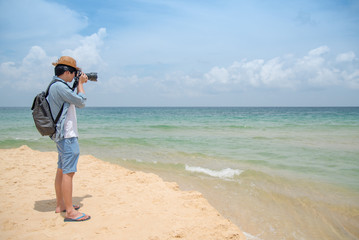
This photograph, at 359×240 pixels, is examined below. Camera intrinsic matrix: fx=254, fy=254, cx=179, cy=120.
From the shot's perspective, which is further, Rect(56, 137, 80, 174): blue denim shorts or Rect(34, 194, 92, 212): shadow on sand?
Rect(34, 194, 92, 212): shadow on sand

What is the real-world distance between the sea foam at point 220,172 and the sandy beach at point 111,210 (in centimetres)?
177

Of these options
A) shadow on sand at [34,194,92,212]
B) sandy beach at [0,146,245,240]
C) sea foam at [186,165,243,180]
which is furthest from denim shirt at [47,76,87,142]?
sea foam at [186,165,243,180]

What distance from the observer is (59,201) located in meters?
3.45

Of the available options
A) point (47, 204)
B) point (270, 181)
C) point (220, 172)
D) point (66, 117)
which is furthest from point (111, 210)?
point (270, 181)

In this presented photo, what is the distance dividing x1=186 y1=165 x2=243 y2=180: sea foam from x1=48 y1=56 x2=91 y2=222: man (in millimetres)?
3893

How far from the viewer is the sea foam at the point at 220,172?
6.43m

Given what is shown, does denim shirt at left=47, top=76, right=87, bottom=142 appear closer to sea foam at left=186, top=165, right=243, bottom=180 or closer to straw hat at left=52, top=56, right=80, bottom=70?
straw hat at left=52, top=56, right=80, bottom=70

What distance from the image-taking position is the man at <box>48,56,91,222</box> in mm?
2963

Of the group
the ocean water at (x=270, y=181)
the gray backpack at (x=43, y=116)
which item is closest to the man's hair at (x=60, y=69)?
the gray backpack at (x=43, y=116)

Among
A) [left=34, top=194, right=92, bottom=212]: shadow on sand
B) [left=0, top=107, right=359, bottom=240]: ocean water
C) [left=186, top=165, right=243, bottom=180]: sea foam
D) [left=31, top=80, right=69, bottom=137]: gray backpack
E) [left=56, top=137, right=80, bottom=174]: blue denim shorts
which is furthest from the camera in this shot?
[left=186, top=165, right=243, bottom=180]: sea foam

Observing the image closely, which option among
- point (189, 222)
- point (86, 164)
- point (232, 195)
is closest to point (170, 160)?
point (86, 164)

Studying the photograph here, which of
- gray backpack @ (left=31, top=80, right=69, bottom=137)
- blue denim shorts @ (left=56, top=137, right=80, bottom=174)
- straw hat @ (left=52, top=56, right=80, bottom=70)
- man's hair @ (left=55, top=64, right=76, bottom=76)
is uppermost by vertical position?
straw hat @ (left=52, top=56, right=80, bottom=70)

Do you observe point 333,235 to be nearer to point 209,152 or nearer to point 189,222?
point 189,222

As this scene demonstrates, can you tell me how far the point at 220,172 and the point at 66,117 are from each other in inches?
183
